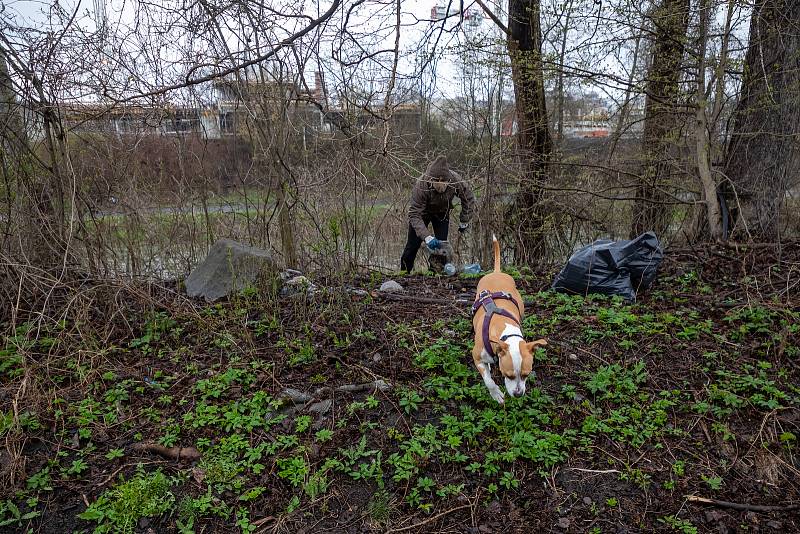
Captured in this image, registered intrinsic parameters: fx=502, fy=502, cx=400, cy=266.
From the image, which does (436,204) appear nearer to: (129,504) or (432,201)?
(432,201)

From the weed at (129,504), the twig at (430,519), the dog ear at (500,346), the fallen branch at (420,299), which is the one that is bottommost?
the twig at (430,519)

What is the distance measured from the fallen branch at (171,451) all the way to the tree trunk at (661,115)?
20.5 ft

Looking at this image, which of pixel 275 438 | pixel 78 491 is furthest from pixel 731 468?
pixel 78 491

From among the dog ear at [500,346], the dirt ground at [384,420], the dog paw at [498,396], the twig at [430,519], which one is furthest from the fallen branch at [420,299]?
the twig at [430,519]

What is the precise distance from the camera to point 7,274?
441 centimetres

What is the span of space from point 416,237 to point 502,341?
4.13m

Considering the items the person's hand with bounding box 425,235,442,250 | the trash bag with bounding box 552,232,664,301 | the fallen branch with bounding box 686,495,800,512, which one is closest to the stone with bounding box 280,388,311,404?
the fallen branch with bounding box 686,495,800,512

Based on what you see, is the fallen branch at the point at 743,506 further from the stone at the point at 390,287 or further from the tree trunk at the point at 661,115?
the tree trunk at the point at 661,115

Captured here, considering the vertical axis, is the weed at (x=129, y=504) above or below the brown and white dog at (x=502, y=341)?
below

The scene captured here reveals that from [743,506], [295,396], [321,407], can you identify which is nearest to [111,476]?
[295,396]

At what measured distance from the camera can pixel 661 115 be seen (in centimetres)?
732

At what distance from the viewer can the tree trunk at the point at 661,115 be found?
610 cm

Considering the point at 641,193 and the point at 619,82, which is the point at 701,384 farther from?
the point at 641,193

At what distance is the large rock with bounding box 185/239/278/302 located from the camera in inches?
210
